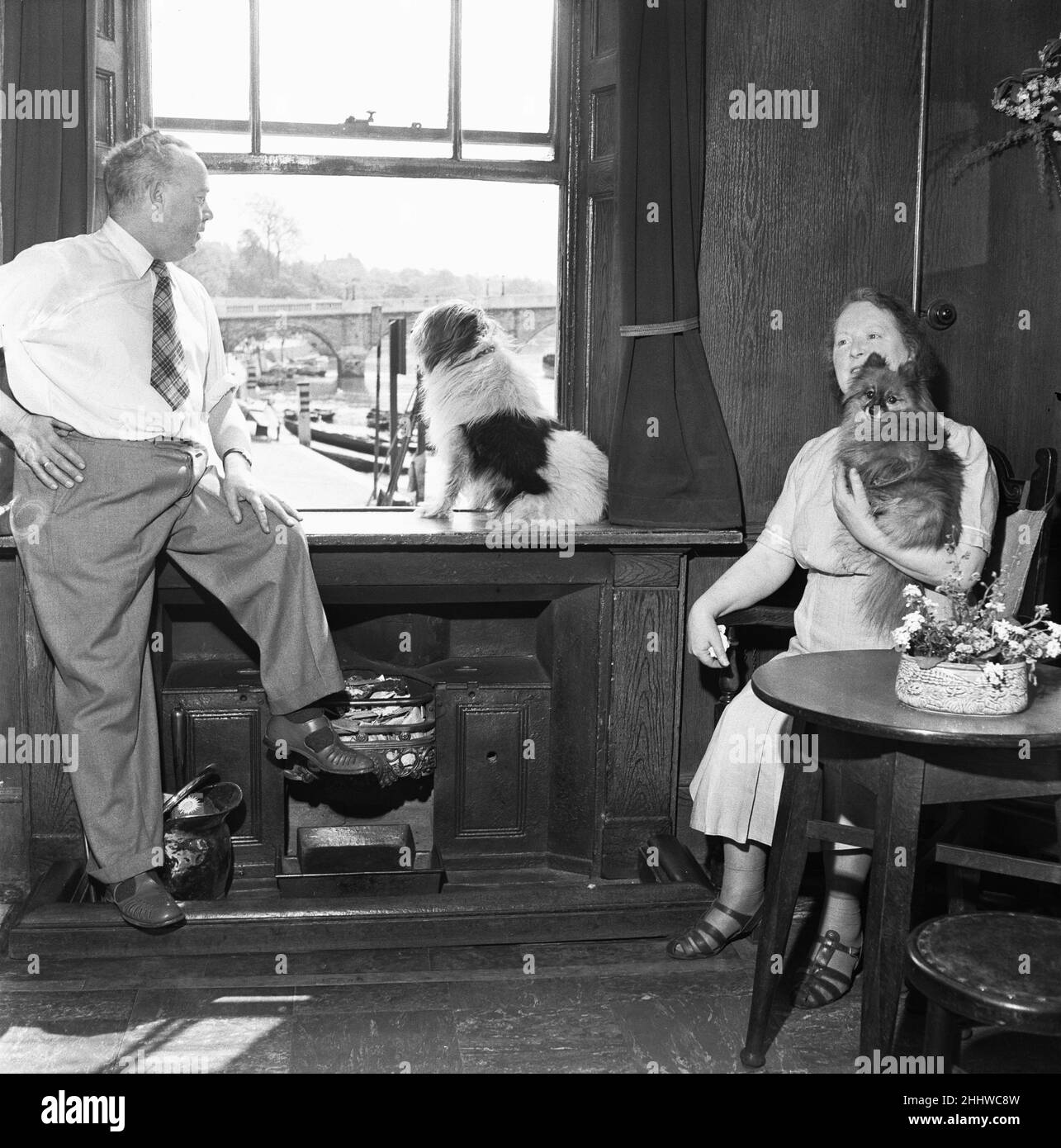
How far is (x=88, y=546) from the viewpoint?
3.01 meters

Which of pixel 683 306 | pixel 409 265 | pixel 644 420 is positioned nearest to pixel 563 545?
pixel 644 420

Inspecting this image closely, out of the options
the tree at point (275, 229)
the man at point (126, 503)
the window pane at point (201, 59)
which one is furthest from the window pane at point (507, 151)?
the man at point (126, 503)

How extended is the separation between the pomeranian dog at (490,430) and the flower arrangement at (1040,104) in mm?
1524

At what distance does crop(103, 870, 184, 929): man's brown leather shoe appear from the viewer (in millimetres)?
3023

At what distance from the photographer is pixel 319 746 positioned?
3262mm

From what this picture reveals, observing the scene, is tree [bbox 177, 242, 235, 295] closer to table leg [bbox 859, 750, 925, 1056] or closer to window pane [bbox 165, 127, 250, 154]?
window pane [bbox 165, 127, 250, 154]

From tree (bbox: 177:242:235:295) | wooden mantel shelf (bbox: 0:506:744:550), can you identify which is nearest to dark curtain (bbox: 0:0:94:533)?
tree (bbox: 177:242:235:295)

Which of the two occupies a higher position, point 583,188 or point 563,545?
point 583,188

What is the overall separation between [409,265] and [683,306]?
897mm

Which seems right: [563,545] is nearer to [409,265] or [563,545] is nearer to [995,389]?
[409,265]

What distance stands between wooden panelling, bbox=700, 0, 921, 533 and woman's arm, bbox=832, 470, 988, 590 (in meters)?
0.84

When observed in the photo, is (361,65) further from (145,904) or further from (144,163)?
(145,904)

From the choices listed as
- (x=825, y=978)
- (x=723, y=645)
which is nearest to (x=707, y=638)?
(x=723, y=645)

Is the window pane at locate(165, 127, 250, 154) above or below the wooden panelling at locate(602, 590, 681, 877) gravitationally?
above
